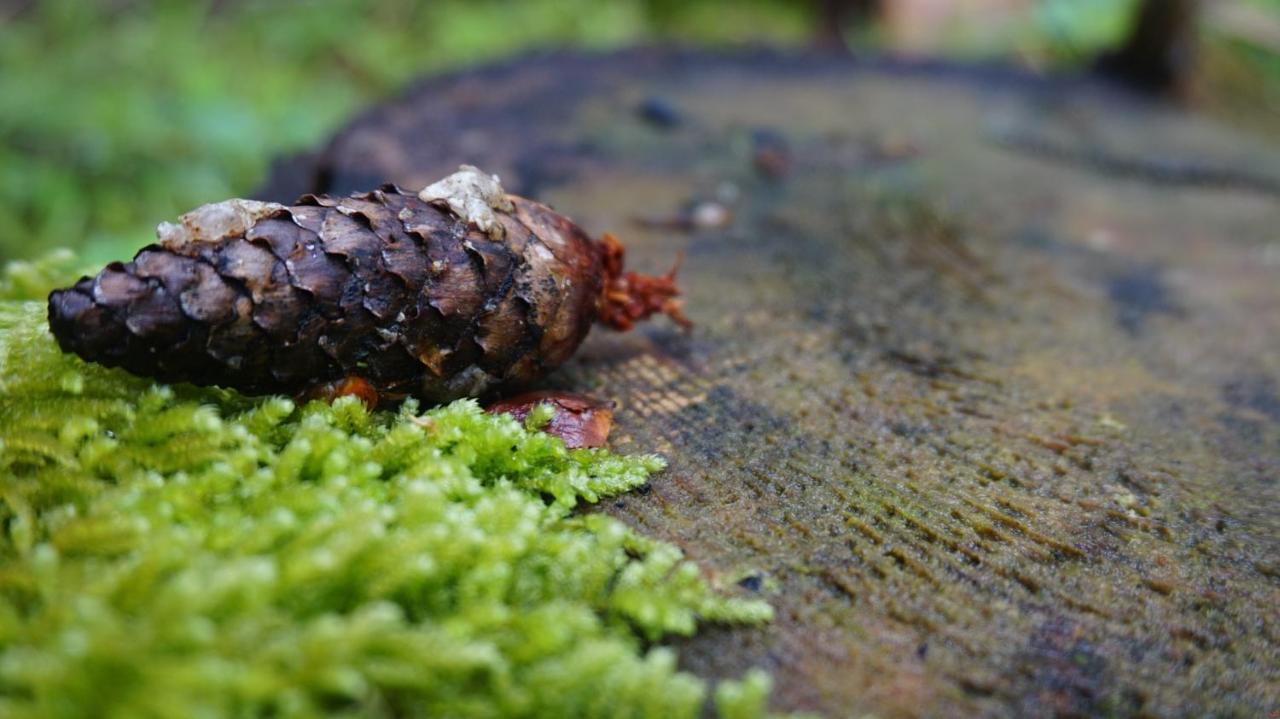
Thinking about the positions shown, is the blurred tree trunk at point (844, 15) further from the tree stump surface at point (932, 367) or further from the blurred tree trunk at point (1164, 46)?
the tree stump surface at point (932, 367)

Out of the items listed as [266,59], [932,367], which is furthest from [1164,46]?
[266,59]

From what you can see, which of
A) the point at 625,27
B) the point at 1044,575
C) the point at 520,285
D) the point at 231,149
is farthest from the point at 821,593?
the point at 625,27

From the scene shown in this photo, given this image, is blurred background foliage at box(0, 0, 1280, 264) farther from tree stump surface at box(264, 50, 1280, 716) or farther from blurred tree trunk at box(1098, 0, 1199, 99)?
tree stump surface at box(264, 50, 1280, 716)

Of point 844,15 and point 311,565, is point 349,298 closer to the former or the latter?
point 311,565

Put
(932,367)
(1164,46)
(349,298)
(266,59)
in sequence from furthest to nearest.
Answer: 1. (266,59)
2. (1164,46)
3. (932,367)
4. (349,298)

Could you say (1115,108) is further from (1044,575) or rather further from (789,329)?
(1044,575)

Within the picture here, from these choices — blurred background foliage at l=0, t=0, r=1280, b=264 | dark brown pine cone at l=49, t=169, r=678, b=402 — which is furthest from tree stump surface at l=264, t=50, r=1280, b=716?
Answer: blurred background foliage at l=0, t=0, r=1280, b=264
